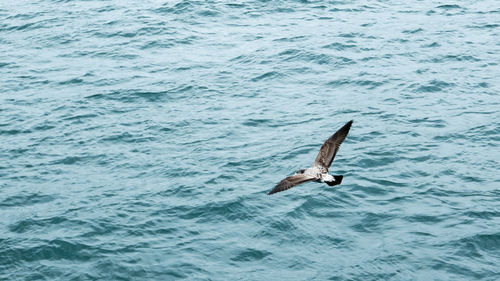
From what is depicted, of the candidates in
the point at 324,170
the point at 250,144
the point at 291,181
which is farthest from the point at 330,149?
the point at 250,144

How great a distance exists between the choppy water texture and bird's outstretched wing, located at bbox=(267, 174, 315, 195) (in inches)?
185

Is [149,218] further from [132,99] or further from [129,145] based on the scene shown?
[132,99]

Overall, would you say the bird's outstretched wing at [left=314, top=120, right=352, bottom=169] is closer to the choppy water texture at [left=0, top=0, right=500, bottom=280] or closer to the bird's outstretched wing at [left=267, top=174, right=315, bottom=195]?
the bird's outstretched wing at [left=267, top=174, right=315, bottom=195]

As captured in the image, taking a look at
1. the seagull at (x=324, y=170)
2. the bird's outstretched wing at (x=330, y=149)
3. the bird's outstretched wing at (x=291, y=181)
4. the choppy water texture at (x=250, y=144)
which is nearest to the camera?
the bird's outstretched wing at (x=291, y=181)

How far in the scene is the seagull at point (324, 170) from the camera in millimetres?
16112

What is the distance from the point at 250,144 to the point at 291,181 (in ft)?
34.9

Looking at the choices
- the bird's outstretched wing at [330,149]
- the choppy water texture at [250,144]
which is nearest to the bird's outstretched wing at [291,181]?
the bird's outstretched wing at [330,149]

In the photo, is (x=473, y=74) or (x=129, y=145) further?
(x=473, y=74)

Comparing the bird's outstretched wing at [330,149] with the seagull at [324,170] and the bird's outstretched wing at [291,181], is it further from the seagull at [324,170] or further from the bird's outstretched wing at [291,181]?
the bird's outstretched wing at [291,181]

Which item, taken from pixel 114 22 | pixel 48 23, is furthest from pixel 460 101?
pixel 48 23

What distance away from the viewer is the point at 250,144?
87.5 feet

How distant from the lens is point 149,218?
2278 centimetres

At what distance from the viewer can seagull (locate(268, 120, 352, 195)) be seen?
16112 mm

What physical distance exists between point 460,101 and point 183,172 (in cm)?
1084
